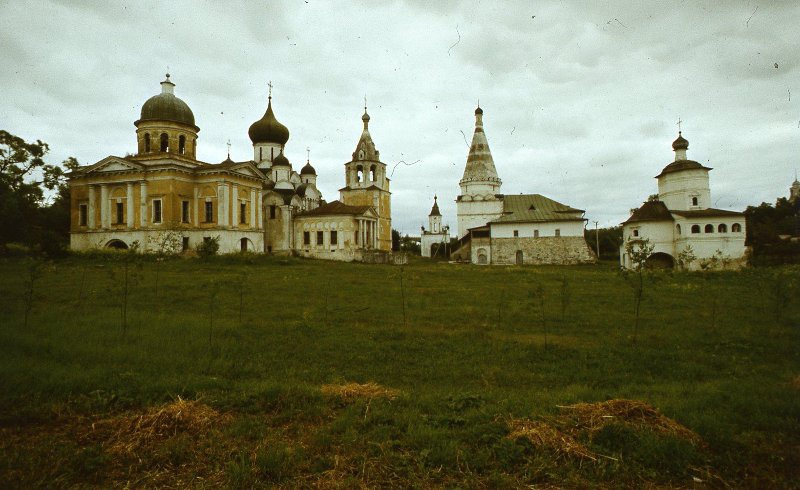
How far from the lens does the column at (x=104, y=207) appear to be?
105ft

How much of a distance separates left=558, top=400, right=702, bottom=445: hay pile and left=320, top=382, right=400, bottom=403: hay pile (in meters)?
2.24

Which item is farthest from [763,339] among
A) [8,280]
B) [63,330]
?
[8,280]

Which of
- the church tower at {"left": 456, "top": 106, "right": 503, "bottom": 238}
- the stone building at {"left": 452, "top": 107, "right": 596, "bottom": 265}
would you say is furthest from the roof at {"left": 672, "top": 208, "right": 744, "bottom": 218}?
the church tower at {"left": 456, "top": 106, "right": 503, "bottom": 238}

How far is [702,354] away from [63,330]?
12.6m

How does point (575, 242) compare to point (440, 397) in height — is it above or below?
above

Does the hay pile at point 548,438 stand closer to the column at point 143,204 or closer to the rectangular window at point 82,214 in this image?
the column at point 143,204

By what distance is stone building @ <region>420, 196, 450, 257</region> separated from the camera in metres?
66.9

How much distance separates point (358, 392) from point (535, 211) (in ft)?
123

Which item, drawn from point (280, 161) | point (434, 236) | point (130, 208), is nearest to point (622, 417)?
point (130, 208)

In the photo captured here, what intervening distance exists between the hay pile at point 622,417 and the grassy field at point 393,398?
24 mm

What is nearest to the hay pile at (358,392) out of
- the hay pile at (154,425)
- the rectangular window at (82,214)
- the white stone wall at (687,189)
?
the hay pile at (154,425)

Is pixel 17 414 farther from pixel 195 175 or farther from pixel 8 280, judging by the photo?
pixel 195 175

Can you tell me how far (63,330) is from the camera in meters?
8.68

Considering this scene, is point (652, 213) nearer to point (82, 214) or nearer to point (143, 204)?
point (143, 204)
